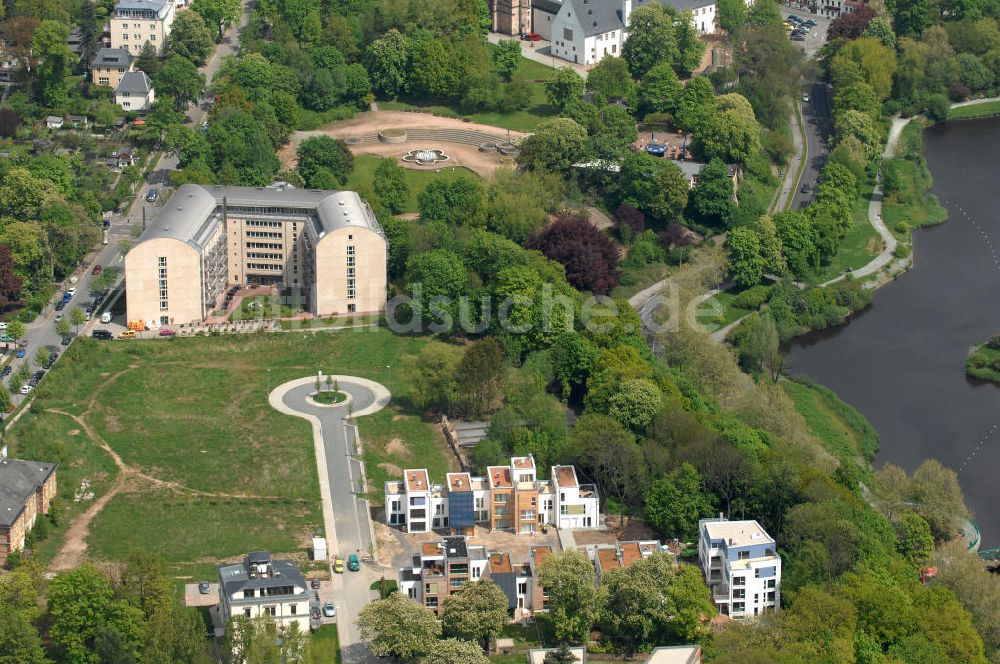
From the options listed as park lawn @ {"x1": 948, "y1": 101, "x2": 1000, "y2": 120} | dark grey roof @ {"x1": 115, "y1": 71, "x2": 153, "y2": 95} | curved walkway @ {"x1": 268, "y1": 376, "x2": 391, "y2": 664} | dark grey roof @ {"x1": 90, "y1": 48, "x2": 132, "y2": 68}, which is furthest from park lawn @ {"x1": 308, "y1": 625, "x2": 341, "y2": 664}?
park lawn @ {"x1": 948, "y1": 101, "x2": 1000, "y2": 120}

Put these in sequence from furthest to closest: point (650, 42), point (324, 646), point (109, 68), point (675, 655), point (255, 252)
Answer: point (650, 42)
point (109, 68)
point (255, 252)
point (324, 646)
point (675, 655)

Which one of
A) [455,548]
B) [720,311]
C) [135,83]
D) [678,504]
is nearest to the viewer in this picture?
[455,548]

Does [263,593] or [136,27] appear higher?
[136,27]

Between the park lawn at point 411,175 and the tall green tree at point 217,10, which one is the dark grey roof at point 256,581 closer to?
the park lawn at point 411,175

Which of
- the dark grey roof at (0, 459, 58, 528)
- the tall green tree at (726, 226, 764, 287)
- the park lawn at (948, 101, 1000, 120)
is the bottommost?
the dark grey roof at (0, 459, 58, 528)

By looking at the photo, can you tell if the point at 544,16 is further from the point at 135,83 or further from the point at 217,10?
the point at 135,83

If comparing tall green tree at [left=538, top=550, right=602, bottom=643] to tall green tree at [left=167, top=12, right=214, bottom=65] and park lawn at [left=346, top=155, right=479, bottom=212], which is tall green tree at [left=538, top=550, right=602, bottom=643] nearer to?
park lawn at [left=346, top=155, right=479, bottom=212]

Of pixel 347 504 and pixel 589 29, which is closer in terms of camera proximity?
pixel 347 504

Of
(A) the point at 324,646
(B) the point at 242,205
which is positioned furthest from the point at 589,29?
(A) the point at 324,646
